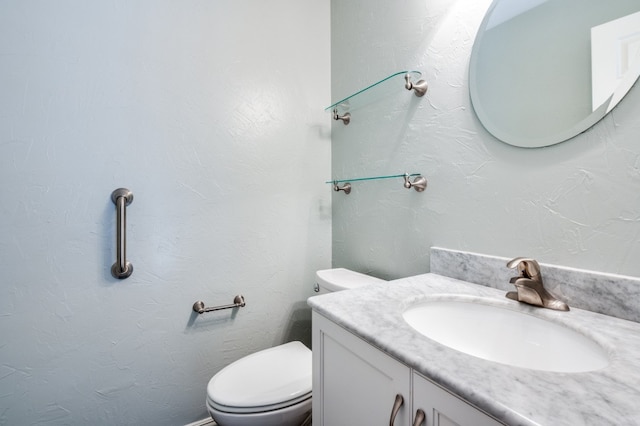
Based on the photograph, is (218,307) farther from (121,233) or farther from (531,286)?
(531,286)

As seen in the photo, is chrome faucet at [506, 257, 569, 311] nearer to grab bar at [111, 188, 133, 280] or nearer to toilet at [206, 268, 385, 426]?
toilet at [206, 268, 385, 426]

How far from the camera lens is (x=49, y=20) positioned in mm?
956

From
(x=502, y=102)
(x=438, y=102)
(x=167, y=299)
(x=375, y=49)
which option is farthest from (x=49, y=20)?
(x=502, y=102)

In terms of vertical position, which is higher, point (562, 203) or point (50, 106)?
point (50, 106)

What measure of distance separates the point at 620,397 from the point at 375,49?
132cm

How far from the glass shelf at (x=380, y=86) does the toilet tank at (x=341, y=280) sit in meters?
0.80

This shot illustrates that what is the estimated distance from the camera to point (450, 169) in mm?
927

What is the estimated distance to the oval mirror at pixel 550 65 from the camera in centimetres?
60

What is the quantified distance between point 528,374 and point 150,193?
1.26m

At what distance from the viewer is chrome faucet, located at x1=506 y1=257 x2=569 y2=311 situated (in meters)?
0.64

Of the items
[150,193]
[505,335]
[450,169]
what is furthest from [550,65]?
[150,193]

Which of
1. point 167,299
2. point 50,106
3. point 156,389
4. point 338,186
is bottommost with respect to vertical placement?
point 156,389

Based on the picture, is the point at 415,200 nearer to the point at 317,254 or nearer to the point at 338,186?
the point at 338,186

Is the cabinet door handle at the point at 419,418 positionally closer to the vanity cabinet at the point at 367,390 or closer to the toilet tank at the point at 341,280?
the vanity cabinet at the point at 367,390
